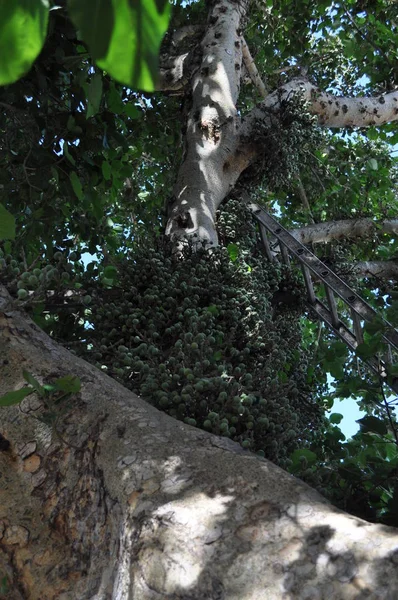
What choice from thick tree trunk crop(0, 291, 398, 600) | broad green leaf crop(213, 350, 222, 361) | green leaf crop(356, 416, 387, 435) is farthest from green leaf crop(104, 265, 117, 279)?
green leaf crop(356, 416, 387, 435)

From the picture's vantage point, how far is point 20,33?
0.60 m

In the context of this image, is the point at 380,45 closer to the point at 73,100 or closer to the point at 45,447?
the point at 73,100

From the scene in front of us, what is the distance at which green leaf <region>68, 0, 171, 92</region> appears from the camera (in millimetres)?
570

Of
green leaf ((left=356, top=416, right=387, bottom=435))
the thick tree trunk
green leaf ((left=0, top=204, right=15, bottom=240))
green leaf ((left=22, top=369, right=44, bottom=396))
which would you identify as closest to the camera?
the thick tree trunk

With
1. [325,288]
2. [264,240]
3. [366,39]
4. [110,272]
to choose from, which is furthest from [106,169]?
[366,39]

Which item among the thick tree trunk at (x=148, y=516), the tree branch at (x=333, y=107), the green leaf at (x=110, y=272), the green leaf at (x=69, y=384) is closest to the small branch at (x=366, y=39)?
the tree branch at (x=333, y=107)

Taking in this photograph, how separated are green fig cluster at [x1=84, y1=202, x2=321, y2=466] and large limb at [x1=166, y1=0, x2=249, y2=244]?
0.25 meters

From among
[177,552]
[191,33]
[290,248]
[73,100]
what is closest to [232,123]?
[290,248]

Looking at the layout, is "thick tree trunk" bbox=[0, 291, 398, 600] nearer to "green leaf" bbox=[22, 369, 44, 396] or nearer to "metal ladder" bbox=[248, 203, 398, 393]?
"green leaf" bbox=[22, 369, 44, 396]

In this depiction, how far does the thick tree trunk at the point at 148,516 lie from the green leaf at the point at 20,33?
922 millimetres

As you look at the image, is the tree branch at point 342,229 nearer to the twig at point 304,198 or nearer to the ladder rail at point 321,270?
the twig at point 304,198

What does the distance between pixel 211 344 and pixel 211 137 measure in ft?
6.73

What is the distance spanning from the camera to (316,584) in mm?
1095

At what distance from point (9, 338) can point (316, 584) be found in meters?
1.34
